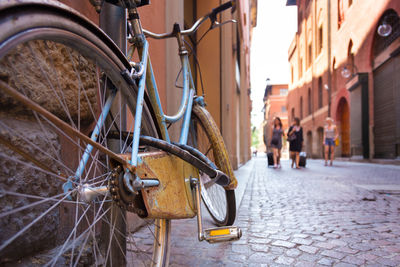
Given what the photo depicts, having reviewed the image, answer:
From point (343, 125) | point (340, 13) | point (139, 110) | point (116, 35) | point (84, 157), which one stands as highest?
point (340, 13)

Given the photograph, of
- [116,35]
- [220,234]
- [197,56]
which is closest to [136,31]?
[116,35]

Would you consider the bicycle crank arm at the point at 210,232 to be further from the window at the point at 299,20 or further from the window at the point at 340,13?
the window at the point at 299,20

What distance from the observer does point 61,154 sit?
149cm

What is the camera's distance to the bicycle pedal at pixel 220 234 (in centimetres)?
162

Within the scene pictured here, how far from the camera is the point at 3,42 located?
29.3 inches

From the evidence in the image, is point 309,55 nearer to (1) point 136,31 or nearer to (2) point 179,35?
(2) point 179,35

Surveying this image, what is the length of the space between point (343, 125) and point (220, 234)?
71.7ft

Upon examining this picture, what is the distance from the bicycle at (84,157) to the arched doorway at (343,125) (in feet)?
69.3

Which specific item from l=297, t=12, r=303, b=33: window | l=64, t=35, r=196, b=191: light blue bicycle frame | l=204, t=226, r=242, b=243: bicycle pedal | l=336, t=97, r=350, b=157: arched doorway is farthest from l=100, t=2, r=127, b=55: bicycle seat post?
l=297, t=12, r=303, b=33: window

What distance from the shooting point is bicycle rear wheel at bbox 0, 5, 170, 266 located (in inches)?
42.0

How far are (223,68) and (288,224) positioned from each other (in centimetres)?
540

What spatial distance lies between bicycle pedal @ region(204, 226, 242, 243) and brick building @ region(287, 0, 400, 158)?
12678 mm

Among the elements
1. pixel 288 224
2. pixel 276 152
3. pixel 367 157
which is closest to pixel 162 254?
pixel 288 224

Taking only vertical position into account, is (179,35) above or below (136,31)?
above
